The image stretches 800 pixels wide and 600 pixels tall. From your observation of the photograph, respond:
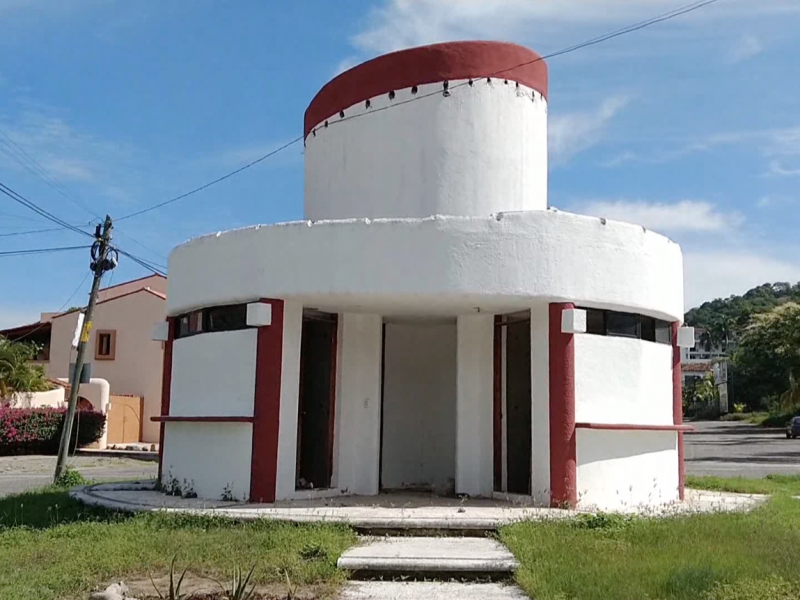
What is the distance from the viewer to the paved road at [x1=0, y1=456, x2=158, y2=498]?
1916 centimetres

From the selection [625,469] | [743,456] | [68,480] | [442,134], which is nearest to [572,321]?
[625,469]

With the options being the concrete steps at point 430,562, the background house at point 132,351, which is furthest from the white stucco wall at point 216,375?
the background house at point 132,351

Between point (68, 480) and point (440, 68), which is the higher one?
point (440, 68)

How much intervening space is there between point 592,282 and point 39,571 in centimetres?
750

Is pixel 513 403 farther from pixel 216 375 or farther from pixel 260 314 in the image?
pixel 216 375

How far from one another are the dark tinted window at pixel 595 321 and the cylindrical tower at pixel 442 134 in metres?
2.39

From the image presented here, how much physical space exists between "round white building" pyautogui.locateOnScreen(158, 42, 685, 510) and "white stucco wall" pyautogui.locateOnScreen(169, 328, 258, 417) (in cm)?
4

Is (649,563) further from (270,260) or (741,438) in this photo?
(741,438)

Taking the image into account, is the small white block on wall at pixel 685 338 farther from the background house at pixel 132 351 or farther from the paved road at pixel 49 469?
the background house at pixel 132 351

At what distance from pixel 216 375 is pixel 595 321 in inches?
214

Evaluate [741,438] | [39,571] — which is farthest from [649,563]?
[741,438]

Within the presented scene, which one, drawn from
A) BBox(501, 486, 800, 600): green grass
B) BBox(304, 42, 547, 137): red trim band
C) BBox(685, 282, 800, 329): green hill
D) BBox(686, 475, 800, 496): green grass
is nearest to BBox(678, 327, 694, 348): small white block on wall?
BBox(501, 486, 800, 600): green grass

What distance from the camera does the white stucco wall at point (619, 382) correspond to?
37.2 feet

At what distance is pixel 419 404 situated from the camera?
14586 mm
